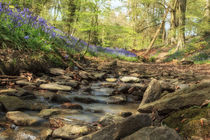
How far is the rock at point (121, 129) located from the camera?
1.31 meters

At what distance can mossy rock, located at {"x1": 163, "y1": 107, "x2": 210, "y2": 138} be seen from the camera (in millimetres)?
1445

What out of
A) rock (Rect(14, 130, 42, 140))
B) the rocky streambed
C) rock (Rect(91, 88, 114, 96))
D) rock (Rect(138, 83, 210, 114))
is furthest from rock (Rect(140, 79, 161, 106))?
rock (Rect(14, 130, 42, 140))

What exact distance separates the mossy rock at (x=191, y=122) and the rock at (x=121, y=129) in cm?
33

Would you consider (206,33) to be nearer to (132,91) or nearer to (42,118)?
(132,91)

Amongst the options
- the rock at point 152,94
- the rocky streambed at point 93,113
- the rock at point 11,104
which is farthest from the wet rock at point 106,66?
the rock at point 11,104

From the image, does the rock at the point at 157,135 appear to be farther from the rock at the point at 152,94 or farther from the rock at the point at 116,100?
the rock at the point at 116,100

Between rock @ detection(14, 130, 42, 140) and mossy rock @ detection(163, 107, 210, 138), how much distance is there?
3.89 ft

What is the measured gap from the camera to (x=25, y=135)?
1526 mm

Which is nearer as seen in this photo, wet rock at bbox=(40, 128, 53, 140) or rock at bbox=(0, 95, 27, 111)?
wet rock at bbox=(40, 128, 53, 140)

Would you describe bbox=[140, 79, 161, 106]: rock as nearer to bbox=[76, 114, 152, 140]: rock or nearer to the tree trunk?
bbox=[76, 114, 152, 140]: rock

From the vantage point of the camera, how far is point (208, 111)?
1.65m

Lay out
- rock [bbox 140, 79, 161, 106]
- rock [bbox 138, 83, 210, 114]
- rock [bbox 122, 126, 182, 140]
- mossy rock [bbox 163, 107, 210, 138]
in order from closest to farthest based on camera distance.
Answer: rock [bbox 122, 126, 182, 140] → mossy rock [bbox 163, 107, 210, 138] → rock [bbox 138, 83, 210, 114] → rock [bbox 140, 79, 161, 106]

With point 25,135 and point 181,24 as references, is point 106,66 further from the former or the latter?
point 181,24

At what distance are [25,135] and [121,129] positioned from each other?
794mm
